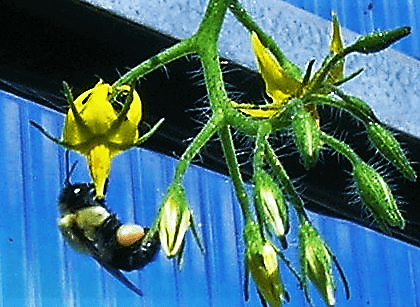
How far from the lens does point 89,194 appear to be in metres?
0.91

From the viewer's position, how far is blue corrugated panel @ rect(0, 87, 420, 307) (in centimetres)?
102

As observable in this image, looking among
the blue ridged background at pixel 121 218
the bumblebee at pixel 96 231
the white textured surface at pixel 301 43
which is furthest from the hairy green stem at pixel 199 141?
the blue ridged background at pixel 121 218

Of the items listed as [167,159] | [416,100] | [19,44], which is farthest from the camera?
[167,159]

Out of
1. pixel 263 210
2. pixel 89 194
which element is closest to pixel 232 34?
pixel 89 194

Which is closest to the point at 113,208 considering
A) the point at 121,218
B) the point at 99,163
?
the point at 121,218

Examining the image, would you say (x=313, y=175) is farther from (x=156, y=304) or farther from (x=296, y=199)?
(x=296, y=199)

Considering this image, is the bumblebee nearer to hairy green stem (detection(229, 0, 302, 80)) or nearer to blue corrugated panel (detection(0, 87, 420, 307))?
blue corrugated panel (detection(0, 87, 420, 307))

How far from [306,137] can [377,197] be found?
0.04 metres

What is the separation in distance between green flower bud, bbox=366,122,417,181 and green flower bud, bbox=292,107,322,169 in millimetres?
25

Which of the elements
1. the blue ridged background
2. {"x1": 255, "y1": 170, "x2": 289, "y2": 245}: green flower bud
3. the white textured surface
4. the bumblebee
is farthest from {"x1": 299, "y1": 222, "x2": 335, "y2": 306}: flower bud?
the blue ridged background

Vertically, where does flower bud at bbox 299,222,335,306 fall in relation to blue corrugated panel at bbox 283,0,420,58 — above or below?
below

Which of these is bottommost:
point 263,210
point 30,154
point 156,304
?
point 263,210

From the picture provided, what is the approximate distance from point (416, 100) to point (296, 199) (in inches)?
15.7

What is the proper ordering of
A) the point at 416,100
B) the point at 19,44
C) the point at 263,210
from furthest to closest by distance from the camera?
the point at 416,100, the point at 19,44, the point at 263,210
